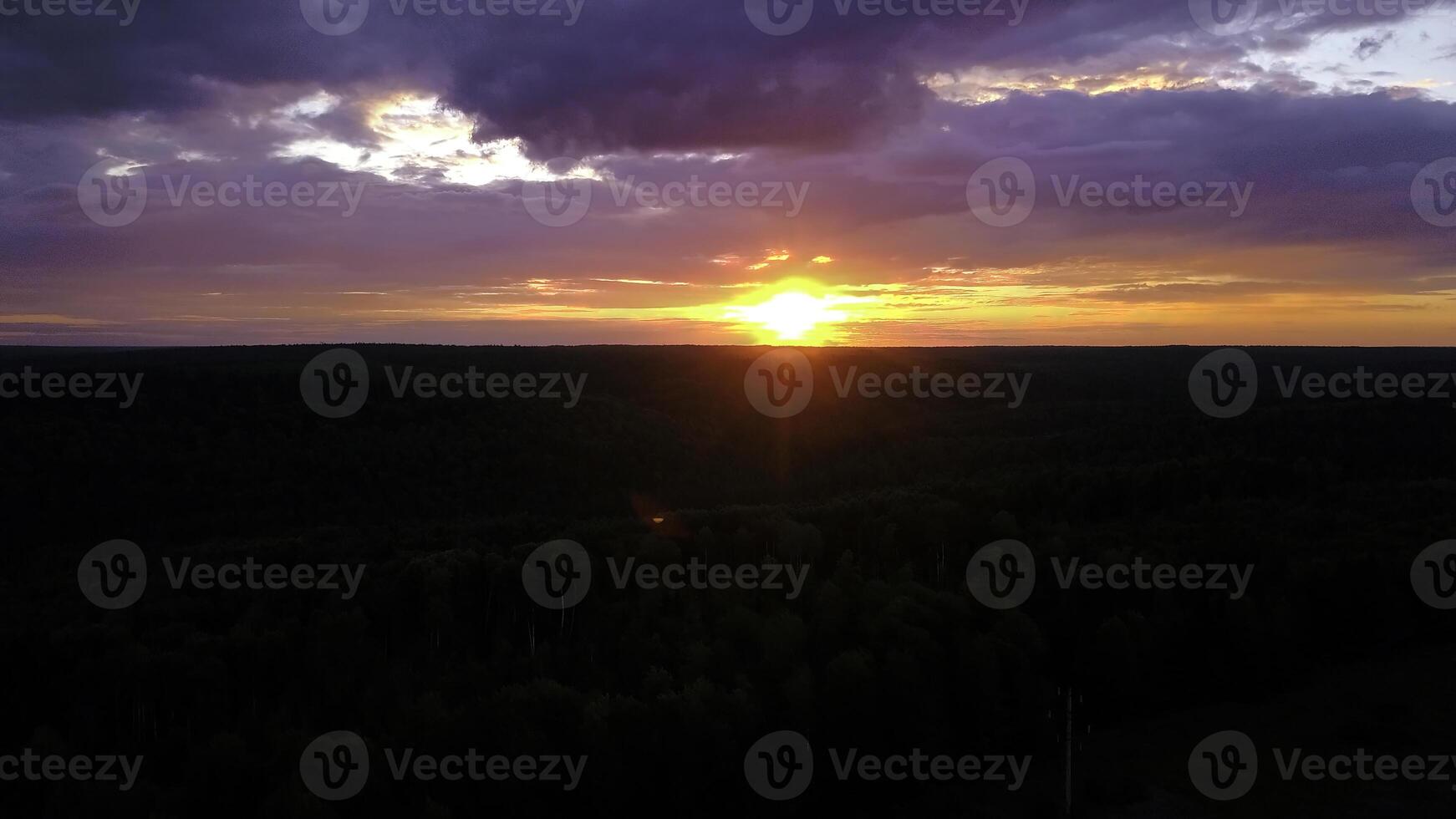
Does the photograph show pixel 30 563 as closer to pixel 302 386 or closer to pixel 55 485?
pixel 55 485

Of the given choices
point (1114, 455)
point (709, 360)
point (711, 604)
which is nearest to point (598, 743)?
point (711, 604)

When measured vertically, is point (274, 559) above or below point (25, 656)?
above

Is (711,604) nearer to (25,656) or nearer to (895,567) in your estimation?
(895,567)

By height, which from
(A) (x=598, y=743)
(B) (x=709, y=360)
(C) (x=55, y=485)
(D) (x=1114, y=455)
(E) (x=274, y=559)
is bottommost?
(A) (x=598, y=743)

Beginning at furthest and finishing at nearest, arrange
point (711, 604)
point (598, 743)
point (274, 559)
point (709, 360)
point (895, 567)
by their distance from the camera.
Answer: point (709, 360) → point (274, 559) → point (895, 567) → point (711, 604) → point (598, 743)

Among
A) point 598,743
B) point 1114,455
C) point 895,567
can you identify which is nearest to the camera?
point 598,743

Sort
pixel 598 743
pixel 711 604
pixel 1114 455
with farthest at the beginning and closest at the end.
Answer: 1. pixel 1114 455
2. pixel 711 604
3. pixel 598 743

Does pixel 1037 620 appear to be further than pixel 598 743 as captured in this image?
Yes

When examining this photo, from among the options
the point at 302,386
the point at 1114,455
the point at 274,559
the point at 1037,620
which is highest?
the point at 302,386

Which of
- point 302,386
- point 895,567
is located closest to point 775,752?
point 895,567
